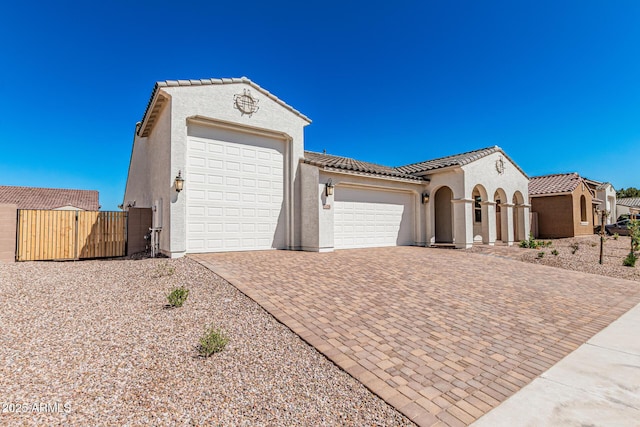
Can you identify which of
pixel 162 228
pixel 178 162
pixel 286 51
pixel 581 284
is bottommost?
pixel 581 284

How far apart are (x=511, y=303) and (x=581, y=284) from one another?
377cm

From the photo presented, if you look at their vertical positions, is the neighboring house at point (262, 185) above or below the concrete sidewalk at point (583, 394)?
above

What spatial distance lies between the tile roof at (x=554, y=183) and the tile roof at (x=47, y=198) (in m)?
39.4

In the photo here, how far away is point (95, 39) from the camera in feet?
35.8

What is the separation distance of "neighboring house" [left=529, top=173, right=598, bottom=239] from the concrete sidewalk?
69.4 ft

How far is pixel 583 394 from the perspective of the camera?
9.55 ft

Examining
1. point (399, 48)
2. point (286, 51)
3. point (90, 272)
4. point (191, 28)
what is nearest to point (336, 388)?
point (90, 272)

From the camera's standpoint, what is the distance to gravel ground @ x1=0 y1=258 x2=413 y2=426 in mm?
2455

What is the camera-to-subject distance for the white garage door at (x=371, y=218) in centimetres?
1268

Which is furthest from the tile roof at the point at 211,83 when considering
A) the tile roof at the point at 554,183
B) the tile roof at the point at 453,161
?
the tile roof at the point at 554,183

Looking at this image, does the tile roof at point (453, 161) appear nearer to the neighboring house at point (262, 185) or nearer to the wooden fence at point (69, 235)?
the neighboring house at point (262, 185)

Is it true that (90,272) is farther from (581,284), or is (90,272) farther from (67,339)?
(581,284)

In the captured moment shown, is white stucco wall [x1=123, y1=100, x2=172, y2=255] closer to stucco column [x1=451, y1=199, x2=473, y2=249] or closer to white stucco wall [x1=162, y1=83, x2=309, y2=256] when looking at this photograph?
white stucco wall [x1=162, y1=83, x2=309, y2=256]

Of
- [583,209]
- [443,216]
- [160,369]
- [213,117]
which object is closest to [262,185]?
[213,117]
